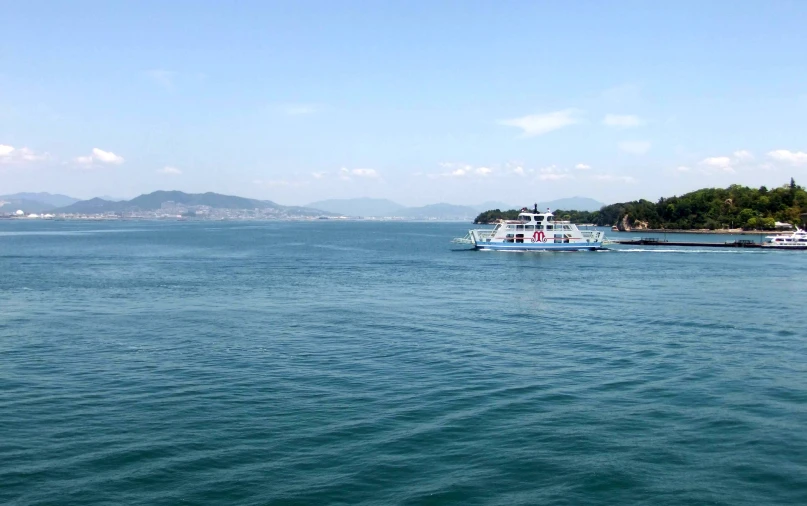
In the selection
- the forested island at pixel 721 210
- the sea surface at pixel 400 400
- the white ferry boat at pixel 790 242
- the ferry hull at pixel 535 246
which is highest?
the forested island at pixel 721 210

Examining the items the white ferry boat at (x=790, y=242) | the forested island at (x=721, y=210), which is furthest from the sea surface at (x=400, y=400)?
the forested island at (x=721, y=210)

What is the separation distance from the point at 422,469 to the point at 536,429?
3.56 m

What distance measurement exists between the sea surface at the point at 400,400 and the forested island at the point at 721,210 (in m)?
127

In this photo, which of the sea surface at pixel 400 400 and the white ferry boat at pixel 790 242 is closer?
the sea surface at pixel 400 400

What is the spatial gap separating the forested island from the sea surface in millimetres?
126541

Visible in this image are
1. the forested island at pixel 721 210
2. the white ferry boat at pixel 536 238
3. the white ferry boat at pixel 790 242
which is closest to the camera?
the white ferry boat at pixel 536 238

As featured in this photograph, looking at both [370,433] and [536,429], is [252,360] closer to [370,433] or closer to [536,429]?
[370,433]

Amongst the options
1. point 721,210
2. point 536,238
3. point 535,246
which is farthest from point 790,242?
point 721,210

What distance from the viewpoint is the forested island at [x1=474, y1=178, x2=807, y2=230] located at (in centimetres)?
14904

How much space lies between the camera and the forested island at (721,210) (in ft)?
489

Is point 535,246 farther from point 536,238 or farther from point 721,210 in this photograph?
point 721,210

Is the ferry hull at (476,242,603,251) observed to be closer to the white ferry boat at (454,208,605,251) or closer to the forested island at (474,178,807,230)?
the white ferry boat at (454,208,605,251)

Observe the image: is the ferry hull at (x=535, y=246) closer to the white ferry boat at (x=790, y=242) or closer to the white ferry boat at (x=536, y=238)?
the white ferry boat at (x=536, y=238)

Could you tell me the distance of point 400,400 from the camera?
17.9 meters
